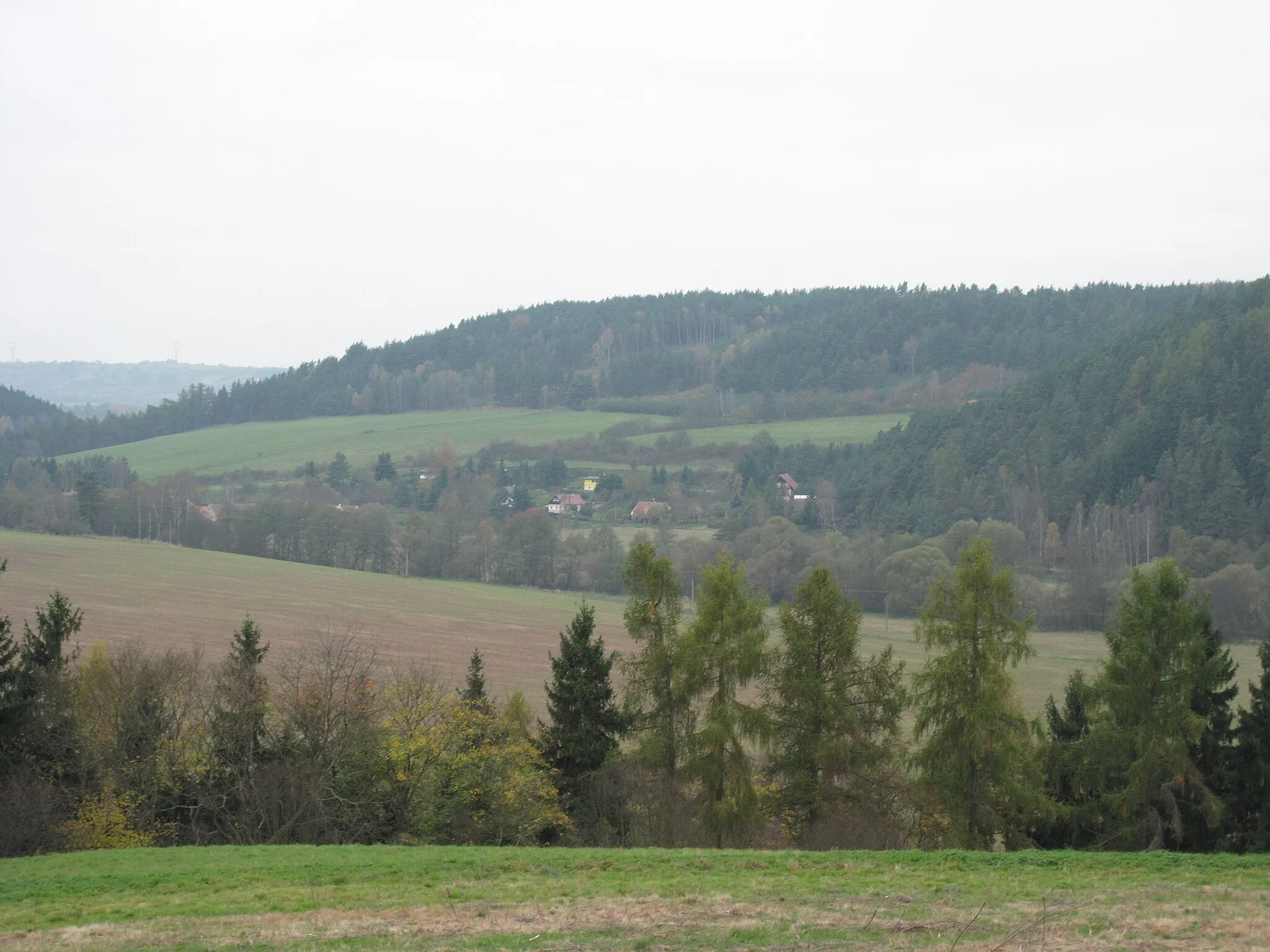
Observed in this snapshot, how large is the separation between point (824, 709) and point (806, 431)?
147 meters

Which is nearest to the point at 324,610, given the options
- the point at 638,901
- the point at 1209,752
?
the point at 1209,752

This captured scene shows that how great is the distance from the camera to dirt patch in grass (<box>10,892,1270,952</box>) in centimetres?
1263

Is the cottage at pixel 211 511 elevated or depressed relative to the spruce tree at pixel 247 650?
elevated

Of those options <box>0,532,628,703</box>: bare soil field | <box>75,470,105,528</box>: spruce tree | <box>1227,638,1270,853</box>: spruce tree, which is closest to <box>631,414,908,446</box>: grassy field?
<box>0,532,628,703</box>: bare soil field

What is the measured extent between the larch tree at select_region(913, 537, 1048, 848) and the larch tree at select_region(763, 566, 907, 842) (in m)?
1.47

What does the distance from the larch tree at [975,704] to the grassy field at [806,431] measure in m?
137

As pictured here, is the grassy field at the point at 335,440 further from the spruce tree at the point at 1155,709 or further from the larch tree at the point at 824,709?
the spruce tree at the point at 1155,709

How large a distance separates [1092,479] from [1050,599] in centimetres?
4826

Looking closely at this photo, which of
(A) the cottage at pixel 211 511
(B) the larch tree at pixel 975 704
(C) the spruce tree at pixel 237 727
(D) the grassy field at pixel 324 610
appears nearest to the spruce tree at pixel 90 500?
(A) the cottage at pixel 211 511

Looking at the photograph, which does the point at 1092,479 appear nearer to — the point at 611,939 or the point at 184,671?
the point at 184,671

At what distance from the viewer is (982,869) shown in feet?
58.5

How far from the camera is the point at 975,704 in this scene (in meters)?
24.6

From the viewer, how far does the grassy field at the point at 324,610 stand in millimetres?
60531

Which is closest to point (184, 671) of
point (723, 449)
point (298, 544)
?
point (298, 544)
